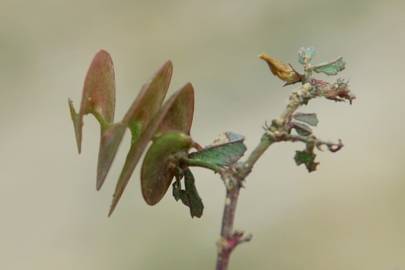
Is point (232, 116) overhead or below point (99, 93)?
overhead

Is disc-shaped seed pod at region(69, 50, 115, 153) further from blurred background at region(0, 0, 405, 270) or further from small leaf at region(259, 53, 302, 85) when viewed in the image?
blurred background at region(0, 0, 405, 270)

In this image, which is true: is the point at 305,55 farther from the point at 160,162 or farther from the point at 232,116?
the point at 232,116

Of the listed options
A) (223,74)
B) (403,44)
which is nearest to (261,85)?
(223,74)

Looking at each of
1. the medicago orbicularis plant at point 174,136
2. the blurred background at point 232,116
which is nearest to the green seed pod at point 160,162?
the medicago orbicularis plant at point 174,136

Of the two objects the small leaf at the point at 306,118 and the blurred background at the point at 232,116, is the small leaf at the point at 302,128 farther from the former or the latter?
the blurred background at the point at 232,116

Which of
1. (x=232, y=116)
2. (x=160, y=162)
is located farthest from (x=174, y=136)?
(x=232, y=116)

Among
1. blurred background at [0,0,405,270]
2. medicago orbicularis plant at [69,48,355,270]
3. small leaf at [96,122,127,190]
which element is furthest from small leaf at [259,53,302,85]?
blurred background at [0,0,405,270]

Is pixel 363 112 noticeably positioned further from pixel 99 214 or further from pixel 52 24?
pixel 52 24
